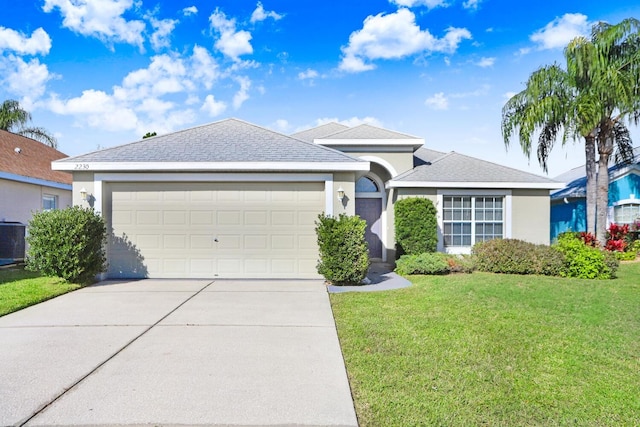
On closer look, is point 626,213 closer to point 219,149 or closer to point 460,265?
point 460,265

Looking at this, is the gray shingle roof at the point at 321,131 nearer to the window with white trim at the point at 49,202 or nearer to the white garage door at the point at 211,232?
the white garage door at the point at 211,232

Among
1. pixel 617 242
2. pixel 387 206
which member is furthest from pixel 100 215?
pixel 617 242

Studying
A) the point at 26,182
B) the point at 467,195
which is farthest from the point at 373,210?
the point at 26,182

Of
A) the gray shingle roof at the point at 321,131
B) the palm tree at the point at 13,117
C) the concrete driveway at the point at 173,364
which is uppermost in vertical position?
the palm tree at the point at 13,117

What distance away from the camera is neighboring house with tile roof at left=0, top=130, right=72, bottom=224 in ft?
41.8

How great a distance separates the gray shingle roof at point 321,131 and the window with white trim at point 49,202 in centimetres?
1047

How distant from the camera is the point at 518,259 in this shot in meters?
10.1

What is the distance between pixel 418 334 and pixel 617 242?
12.9 metres

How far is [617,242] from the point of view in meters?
13.5

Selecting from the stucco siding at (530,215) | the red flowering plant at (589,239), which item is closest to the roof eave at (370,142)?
the stucco siding at (530,215)

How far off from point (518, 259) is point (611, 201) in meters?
9.43

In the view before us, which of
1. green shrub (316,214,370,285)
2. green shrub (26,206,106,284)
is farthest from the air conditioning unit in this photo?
green shrub (316,214,370,285)

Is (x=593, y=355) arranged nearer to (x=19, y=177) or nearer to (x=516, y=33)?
(x=516, y=33)

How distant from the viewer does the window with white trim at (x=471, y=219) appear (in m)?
12.3
